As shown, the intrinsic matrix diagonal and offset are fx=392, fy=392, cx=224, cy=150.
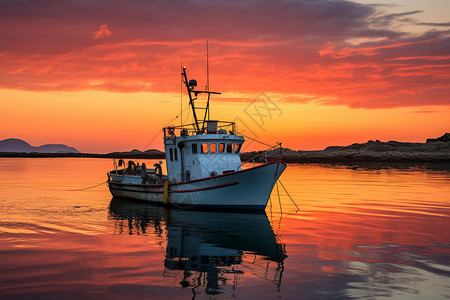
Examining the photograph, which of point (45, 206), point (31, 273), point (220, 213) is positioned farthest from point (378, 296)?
point (45, 206)

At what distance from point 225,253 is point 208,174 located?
10.9 m

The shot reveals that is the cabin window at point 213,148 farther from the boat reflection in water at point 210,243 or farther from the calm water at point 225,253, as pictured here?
the calm water at point 225,253

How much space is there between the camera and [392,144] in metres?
177

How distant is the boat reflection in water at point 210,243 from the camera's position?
1117 cm

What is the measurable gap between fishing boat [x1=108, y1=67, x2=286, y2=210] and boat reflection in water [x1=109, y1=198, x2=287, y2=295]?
0.79 meters

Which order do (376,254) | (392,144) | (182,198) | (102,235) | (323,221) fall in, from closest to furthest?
(376,254) < (102,235) < (323,221) < (182,198) < (392,144)

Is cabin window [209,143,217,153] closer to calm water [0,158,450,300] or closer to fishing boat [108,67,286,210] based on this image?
fishing boat [108,67,286,210]

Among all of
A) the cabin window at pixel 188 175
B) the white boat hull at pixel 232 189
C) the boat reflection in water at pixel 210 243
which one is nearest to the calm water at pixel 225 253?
the boat reflection in water at pixel 210 243

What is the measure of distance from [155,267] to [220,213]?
443 inches

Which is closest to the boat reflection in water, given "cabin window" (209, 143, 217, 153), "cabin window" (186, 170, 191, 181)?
"cabin window" (186, 170, 191, 181)

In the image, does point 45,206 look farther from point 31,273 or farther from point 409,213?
point 409,213

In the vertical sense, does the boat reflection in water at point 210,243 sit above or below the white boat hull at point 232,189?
below

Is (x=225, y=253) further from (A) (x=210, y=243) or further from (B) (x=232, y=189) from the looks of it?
(B) (x=232, y=189)

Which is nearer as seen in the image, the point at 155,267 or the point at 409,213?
the point at 155,267
